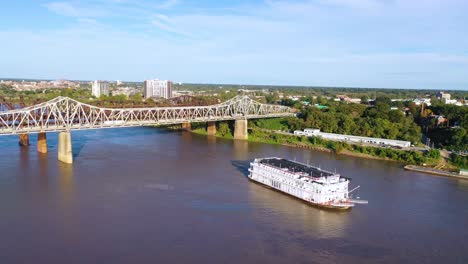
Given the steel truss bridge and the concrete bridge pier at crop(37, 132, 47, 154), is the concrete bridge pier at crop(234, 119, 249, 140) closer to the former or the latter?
the steel truss bridge

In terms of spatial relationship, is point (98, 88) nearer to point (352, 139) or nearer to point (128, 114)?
point (128, 114)

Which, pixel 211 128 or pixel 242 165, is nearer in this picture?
pixel 242 165

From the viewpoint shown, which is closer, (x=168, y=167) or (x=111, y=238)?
(x=111, y=238)

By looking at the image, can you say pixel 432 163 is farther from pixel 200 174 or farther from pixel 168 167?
pixel 168 167

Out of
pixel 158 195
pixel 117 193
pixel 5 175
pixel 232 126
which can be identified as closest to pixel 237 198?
pixel 158 195

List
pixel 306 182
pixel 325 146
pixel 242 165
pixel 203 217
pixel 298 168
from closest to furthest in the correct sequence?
pixel 203 217 → pixel 306 182 → pixel 298 168 → pixel 242 165 → pixel 325 146

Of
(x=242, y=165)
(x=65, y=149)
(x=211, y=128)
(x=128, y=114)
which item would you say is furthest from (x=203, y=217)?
(x=211, y=128)

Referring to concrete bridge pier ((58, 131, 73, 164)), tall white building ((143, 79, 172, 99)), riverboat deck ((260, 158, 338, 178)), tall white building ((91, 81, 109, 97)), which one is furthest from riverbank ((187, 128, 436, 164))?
tall white building ((91, 81, 109, 97))
